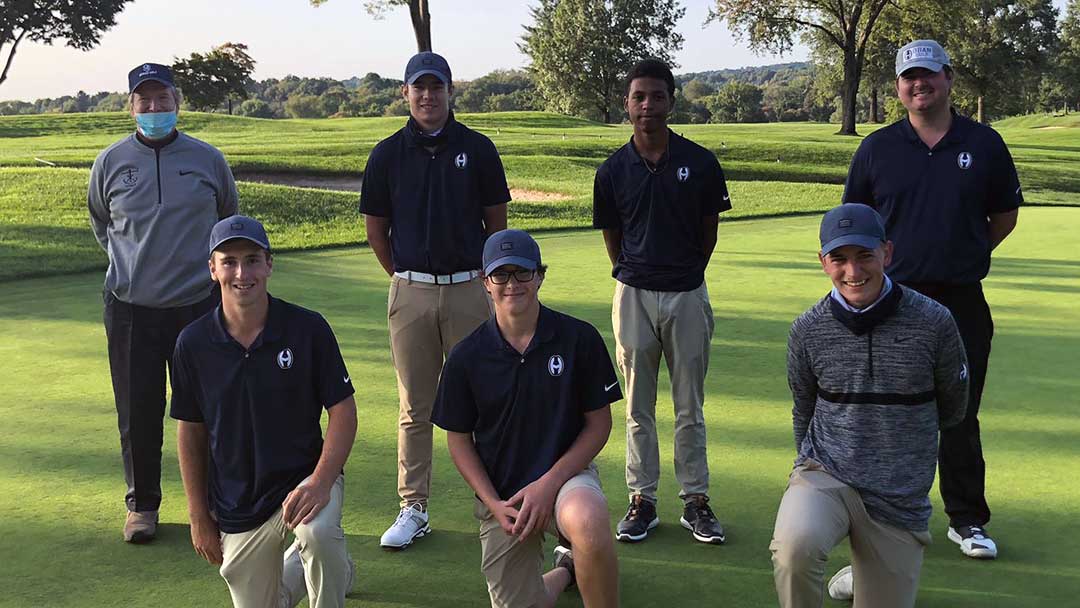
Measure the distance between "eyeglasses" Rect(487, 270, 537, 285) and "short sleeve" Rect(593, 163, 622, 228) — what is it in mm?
1412

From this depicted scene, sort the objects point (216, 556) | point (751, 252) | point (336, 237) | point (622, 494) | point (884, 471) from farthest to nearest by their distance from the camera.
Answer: point (336, 237)
point (751, 252)
point (622, 494)
point (216, 556)
point (884, 471)

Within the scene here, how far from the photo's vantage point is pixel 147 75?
197 inches

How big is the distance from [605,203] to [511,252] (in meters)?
1.49

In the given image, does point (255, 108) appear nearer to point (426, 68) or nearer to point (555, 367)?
point (426, 68)

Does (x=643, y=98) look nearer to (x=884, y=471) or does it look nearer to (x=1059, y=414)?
(x=884, y=471)

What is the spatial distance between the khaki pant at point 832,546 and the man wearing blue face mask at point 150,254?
2.84 metres

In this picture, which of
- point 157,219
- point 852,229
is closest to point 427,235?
point 157,219

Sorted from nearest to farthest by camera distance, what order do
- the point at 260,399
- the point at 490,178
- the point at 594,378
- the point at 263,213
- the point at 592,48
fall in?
1. the point at 260,399
2. the point at 594,378
3. the point at 490,178
4. the point at 263,213
5. the point at 592,48

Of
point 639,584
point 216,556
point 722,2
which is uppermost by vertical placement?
point 722,2

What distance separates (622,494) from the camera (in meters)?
5.39

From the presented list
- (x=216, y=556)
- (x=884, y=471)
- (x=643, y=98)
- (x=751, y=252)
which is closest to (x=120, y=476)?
(x=216, y=556)

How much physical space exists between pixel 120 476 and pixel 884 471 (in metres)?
3.92

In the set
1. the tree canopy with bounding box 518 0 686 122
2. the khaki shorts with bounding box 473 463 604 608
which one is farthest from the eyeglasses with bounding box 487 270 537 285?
the tree canopy with bounding box 518 0 686 122

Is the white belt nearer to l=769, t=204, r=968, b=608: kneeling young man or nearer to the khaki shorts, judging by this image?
the khaki shorts
